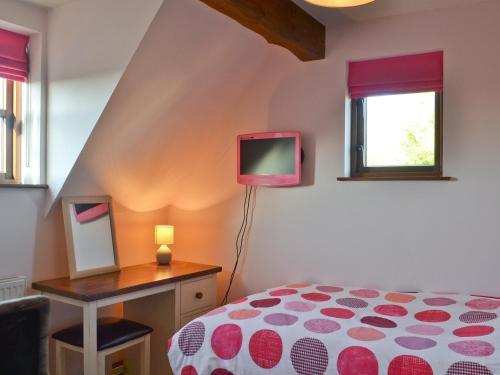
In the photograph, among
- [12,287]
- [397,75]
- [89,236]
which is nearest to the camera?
[12,287]

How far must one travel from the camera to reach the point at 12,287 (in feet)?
7.52

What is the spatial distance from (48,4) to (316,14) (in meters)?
1.40

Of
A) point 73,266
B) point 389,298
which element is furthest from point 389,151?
point 73,266

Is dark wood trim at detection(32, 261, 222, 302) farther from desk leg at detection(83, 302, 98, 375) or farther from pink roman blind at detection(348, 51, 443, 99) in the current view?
pink roman blind at detection(348, 51, 443, 99)

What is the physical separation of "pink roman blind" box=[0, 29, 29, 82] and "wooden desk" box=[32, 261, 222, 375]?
1103 mm

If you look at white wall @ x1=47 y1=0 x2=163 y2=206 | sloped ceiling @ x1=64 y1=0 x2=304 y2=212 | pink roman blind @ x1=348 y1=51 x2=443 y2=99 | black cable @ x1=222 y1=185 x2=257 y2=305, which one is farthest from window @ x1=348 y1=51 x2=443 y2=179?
white wall @ x1=47 y1=0 x2=163 y2=206

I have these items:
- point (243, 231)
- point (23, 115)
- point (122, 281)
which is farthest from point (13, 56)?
point (243, 231)

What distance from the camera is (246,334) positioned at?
188cm

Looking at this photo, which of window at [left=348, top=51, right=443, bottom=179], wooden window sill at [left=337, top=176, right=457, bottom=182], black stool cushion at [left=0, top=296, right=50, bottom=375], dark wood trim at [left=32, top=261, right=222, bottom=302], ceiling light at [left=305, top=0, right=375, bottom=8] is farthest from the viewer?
window at [left=348, top=51, right=443, bottom=179]

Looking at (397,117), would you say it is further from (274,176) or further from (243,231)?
(243,231)

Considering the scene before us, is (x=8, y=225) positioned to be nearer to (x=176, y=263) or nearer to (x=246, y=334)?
(x=176, y=263)

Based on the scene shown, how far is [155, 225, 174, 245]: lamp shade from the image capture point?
9.88 feet

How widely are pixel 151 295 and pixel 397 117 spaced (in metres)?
1.76

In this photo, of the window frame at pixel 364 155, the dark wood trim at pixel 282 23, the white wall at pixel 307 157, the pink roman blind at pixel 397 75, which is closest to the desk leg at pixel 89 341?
the white wall at pixel 307 157
